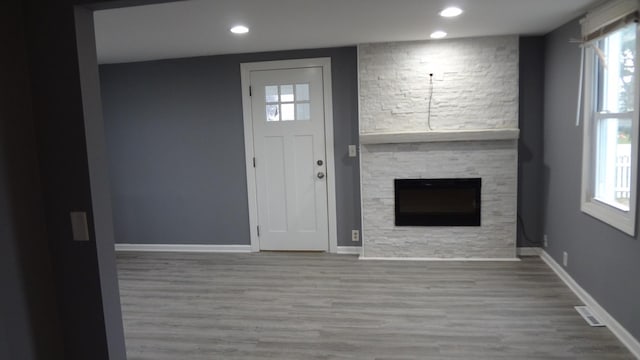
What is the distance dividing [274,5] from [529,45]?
112 inches

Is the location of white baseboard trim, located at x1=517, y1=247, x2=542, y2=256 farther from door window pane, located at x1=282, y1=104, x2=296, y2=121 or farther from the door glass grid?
door window pane, located at x1=282, y1=104, x2=296, y2=121

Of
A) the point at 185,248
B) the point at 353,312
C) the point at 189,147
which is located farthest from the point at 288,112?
the point at 353,312

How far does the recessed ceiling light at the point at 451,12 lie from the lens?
321 centimetres

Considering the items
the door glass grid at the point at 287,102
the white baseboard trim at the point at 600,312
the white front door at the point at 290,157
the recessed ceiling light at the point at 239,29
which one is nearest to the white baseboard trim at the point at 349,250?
the white front door at the point at 290,157

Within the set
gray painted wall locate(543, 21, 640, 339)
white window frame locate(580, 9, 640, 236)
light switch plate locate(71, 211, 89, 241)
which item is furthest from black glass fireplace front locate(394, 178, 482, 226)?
light switch plate locate(71, 211, 89, 241)

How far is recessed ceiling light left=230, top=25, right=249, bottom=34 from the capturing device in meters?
3.58

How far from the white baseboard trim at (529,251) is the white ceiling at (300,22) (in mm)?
2198

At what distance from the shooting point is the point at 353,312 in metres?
3.46

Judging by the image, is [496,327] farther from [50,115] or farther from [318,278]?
[50,115]

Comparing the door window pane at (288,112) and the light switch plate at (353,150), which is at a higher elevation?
the door window pane at (288,112)

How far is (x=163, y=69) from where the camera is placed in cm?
508

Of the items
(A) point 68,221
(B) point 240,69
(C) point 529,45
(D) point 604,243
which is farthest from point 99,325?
(C) point 529,45

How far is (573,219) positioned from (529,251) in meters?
1.05

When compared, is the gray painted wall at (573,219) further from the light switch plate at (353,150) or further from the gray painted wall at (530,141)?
the light switch plate at (353,150)
